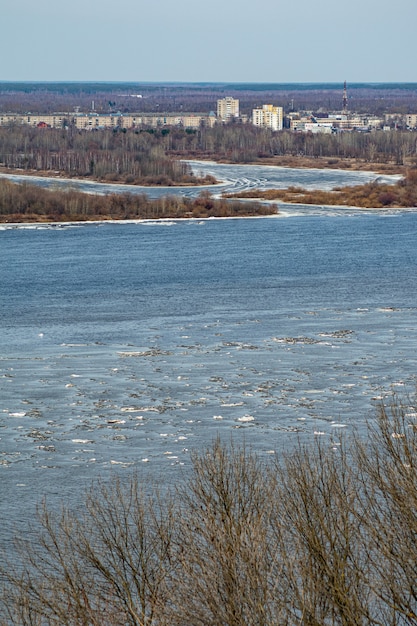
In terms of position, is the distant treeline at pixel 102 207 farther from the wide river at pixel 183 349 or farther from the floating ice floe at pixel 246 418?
the floating ice floe at pixel 246 418

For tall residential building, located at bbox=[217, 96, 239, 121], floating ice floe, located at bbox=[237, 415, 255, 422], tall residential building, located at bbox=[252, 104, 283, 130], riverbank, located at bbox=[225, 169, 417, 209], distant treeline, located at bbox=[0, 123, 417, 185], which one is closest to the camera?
floating ice floe, located at bbox=[237, 415, 255, 422]

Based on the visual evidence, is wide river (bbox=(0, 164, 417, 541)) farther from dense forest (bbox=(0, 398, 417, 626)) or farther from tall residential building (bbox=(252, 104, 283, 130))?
tall residential building (bbox=(252, 104, 283, 130))

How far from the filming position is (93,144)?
59812 millimetres

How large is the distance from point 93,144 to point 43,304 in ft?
143

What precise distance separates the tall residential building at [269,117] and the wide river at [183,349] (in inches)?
2798

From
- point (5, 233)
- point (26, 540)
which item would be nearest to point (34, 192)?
point (5, 233)

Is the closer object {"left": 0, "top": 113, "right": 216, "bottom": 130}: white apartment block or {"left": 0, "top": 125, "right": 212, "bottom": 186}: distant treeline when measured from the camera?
{"left": 0, "top": 125, "right": 212, "bottom": 186}: distant treeline

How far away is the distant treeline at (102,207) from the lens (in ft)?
104

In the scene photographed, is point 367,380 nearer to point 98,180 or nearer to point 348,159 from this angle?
point 98,180

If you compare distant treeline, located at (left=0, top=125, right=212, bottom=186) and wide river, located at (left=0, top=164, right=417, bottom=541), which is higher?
distant treeline, located at (left=0, top=125, right=212, bottom=186)

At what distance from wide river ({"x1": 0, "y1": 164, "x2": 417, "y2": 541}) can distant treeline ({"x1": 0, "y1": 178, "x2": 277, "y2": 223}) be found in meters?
6.63

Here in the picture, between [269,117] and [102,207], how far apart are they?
213 ft

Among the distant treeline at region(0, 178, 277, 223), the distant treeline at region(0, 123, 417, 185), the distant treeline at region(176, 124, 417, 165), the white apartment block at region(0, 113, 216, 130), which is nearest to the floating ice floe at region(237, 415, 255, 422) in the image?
the distant treeline at region(0, 178, 277, 223)

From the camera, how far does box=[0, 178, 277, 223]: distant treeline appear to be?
1254 inches
